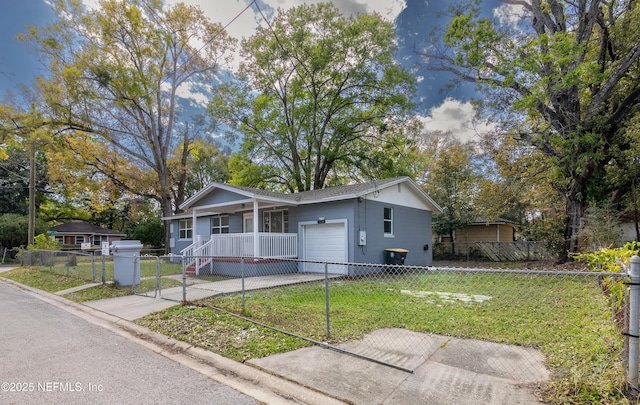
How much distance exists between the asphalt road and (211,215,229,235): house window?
38.6 ft

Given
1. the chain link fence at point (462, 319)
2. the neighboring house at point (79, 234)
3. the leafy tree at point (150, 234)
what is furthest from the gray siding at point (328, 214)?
the neighboring house at point (79, 234)

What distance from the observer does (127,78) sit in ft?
70.7

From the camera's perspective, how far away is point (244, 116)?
77.5ft

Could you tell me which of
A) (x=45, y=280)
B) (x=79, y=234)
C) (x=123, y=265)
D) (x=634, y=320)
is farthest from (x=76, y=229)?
(x=634, y=320)

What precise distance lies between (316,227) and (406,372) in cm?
1025

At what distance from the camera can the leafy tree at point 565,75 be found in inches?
477

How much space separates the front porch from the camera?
12.8 metres

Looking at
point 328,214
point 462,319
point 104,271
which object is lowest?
point 462,319

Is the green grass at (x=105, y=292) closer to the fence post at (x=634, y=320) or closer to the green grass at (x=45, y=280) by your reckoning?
the green grass at (x=45, y=280)

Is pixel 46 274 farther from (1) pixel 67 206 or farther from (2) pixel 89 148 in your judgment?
(1) pixel 67 206

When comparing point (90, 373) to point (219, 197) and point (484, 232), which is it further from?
point (484, 232)

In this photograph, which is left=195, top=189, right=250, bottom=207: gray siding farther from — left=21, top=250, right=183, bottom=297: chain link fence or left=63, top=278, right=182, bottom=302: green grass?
left=63, top=278, right=182, bottom=302: green grass

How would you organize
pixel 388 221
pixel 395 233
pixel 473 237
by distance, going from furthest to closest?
pixel 473 237 → pixel 395 233 → pixel 388 221

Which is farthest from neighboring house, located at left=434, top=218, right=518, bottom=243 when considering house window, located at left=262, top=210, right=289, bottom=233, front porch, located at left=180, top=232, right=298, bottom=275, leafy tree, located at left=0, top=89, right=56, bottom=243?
leafy tree, located at left=0, top=89, right=56, bottom=243
